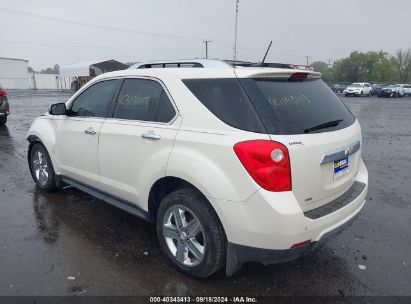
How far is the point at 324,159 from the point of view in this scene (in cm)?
281

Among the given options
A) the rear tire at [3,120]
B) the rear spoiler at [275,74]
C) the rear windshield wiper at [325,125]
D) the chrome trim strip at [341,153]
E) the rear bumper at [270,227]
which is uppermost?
the rear spoiler at [275,74]

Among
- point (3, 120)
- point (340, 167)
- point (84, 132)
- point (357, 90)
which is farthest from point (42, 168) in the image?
point (357, 90)

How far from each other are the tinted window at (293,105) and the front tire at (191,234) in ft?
2.77

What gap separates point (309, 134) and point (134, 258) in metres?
2.02

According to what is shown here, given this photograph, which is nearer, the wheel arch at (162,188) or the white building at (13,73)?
the wheel arch at (162,188)

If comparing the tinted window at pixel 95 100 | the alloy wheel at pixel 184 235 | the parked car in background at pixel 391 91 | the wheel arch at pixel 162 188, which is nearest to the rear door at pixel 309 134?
the wheel arch at pixel 162 188

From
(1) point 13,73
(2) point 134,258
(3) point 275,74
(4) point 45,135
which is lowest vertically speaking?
(1) point 13,73

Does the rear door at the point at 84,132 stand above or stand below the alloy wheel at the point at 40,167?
above

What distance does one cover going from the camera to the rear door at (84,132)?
3998 millimetres

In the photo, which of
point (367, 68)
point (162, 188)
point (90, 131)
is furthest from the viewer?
point (367, 68)

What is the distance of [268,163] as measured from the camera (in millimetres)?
2562

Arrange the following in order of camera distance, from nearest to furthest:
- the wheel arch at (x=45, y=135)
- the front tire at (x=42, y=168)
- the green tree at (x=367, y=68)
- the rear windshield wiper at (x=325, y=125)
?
the rear windshield wiper at (x=325, y=125) → the wheel arch at (x=45, y=135) → the front tire at (x=42, y=168) → the green tree at (x=367, y=68)

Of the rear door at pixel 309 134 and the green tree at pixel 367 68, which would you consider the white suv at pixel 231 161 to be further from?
the green tree at pixel 367 68

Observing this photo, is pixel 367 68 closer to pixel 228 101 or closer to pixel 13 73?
pixel 13 73
